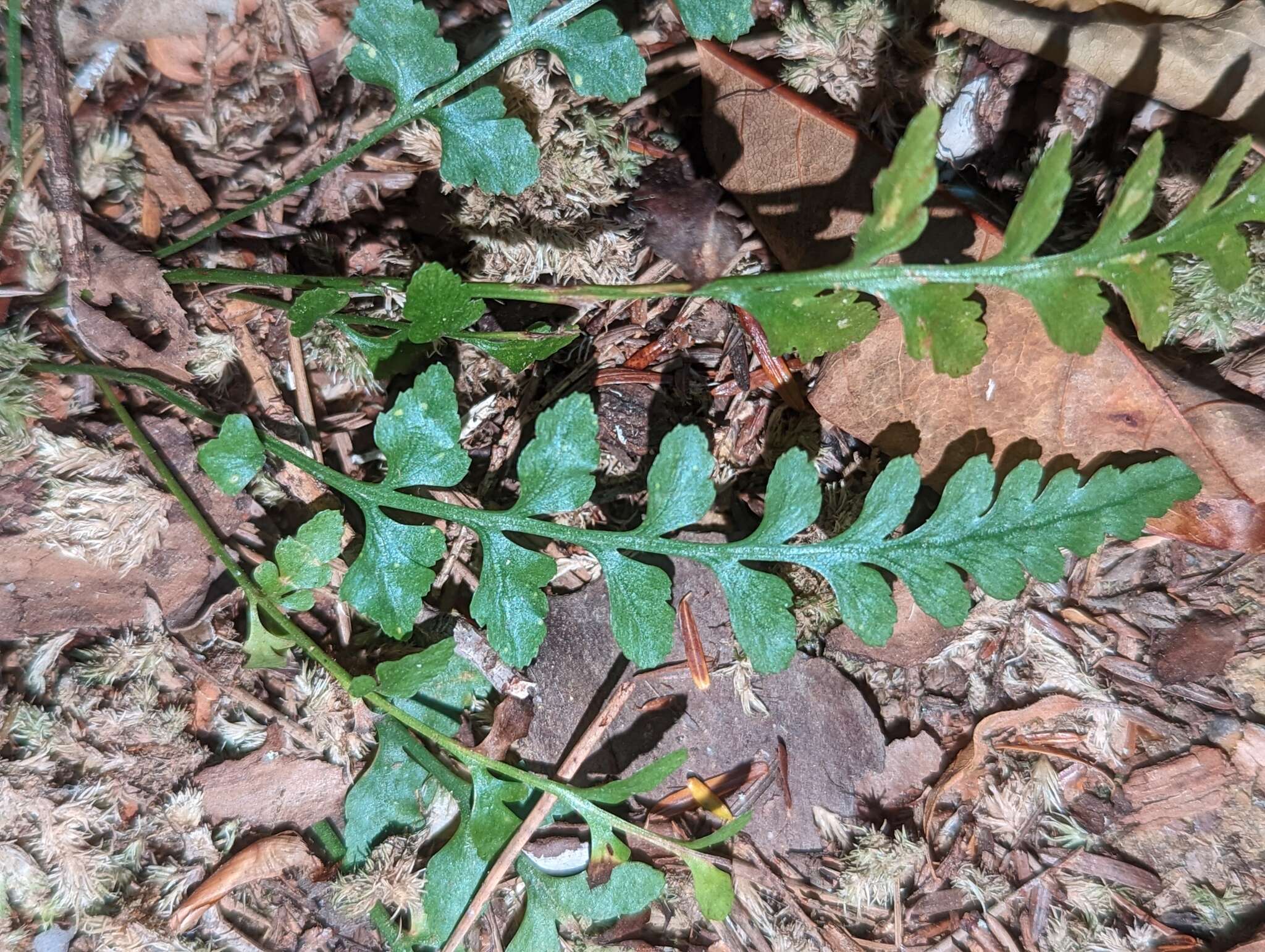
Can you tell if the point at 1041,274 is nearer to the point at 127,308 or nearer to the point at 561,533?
the point at 561,533

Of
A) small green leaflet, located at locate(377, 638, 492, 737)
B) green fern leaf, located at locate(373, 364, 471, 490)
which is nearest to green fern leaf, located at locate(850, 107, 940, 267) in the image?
green fern leaf, located at locate(373, 364, 471, 490)

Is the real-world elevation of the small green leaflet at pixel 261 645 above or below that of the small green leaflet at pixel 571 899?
above

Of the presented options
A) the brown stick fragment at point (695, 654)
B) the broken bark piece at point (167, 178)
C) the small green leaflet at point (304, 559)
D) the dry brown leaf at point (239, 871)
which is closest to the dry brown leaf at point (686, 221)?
the brown stick fragment at point (695, 654)

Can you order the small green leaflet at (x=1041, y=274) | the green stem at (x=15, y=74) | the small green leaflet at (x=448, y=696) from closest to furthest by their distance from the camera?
the small green leaflet at (x=1041, y=274)
the green stem at (x=15, y=74)
the small green leaflet at (x=448, y=696)

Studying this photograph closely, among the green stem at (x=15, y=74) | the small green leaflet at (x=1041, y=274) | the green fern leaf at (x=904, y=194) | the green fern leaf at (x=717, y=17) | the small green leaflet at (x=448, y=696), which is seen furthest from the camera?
the small green leaflet at (x=448, y=696)

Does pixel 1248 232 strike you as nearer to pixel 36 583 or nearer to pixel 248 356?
pixel 248 356

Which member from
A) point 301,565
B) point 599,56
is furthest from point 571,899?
point 599,56

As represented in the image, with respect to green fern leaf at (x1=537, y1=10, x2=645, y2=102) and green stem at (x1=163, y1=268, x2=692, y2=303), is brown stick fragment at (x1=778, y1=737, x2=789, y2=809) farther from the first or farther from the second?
green fern leaf at (x1=537, y1=10, x2=645, y2=102)

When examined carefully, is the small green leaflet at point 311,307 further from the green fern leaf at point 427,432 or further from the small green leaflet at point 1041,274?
the small green leaflet at point 1041,274
